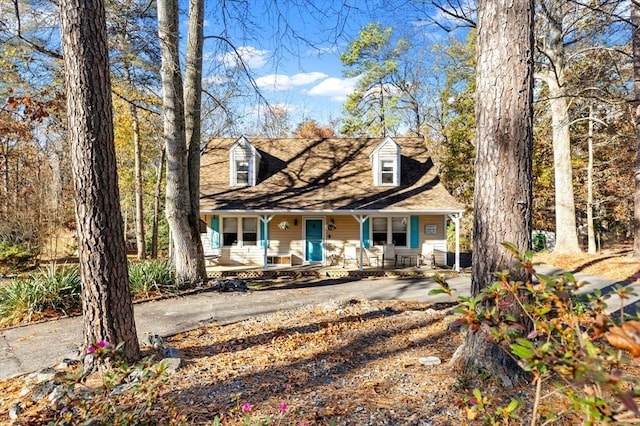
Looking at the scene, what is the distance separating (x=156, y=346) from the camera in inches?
175

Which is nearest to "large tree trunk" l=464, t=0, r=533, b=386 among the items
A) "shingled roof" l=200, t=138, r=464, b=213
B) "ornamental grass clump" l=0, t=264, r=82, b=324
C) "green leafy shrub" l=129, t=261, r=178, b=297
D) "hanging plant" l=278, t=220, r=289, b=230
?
"green leafy shrub" l=129, t=261, r=178, b=297

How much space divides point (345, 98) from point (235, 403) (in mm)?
23709

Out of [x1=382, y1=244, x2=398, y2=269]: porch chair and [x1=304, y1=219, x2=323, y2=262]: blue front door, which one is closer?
[x1=382, y1=244, x2=398, y2=269]: porch chair

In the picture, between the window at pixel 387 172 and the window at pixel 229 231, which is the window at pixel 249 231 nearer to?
the window at pixel 229 231

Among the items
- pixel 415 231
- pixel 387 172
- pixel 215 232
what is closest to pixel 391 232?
pixel 415 231

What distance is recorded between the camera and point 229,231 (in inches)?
566

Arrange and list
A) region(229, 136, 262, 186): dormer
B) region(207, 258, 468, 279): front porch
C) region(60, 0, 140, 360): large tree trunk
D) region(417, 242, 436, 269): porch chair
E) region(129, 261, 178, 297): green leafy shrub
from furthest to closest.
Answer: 1. region(229, 136, 262, 186): dormer
2. region(417, 242, 436, 269): porch chair
3. region(207, 258, 468, 279): front porch
4. region(129, 261, 178, 297): green leafy shrub
5. region(60, 0, 140, 360): large tree trunk

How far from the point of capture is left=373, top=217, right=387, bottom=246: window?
14312mm

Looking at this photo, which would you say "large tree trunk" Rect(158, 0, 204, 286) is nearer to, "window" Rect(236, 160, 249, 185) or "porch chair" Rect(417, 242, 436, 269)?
"window" Rect(236, 160, 249, 185)

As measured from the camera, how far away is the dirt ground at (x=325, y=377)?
278 centimetres

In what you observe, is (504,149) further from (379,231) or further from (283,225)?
(283,225)

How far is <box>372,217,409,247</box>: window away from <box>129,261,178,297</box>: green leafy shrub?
830 cm

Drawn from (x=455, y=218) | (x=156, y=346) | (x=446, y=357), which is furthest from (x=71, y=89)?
(x=455, y=218)

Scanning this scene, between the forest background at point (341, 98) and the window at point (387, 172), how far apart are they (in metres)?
4.72
